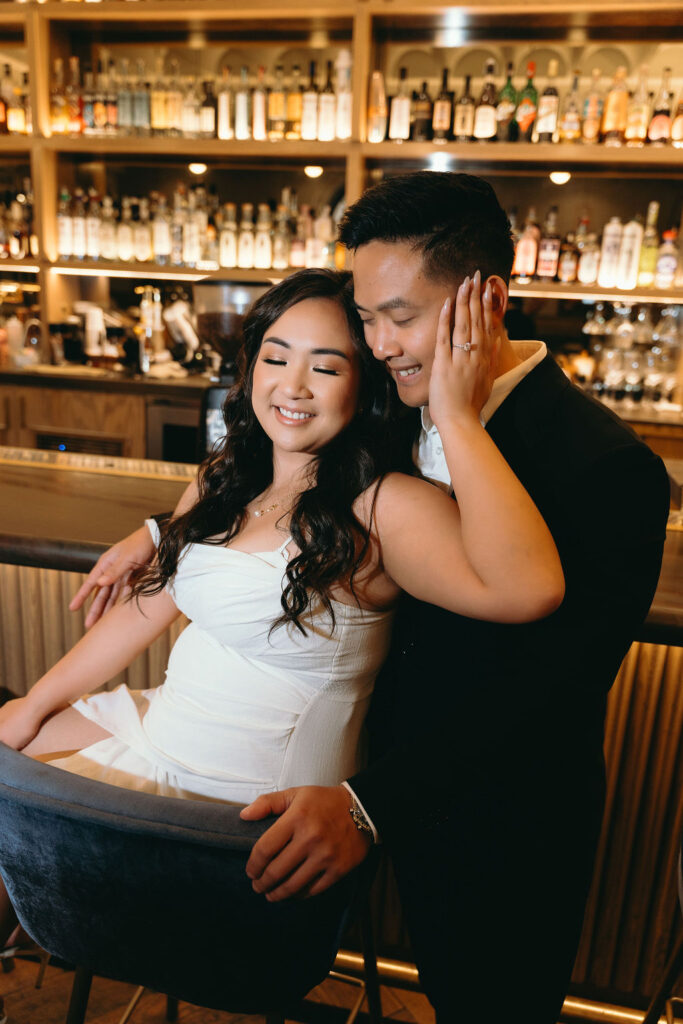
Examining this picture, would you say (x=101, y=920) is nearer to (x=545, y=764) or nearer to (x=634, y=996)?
(x=545, y=764)

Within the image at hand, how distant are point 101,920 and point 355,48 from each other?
382cm

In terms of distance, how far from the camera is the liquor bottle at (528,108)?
12.0 ft

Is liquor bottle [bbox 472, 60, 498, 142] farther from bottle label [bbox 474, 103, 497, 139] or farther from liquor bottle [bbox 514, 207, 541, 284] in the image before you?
liquor bottle [bbox 514, 207, 541, 284]

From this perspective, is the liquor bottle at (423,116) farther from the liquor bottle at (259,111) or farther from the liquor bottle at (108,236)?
the liquor bottle at (108,236)

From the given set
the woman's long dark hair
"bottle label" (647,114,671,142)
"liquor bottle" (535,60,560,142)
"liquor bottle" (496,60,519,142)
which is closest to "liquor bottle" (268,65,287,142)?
"liquor bottle" (496,60,519,142)

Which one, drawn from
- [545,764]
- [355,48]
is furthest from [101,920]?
[355,48]

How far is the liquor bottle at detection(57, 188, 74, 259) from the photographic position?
13.7ft

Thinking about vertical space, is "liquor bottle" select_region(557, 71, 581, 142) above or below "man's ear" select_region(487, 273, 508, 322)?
above

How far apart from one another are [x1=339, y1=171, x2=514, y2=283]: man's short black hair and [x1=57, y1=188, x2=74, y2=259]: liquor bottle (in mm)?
3613

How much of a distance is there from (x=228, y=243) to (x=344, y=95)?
3.05 ft

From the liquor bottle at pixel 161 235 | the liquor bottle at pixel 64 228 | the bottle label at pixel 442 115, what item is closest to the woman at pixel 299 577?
the bottle label at pixel 442 115

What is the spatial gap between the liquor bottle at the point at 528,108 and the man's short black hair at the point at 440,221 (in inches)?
117

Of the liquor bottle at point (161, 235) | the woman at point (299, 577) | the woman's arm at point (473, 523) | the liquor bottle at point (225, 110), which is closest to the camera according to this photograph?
the woman's arm at point (473, 523)

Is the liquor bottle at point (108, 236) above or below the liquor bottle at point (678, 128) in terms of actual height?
below
